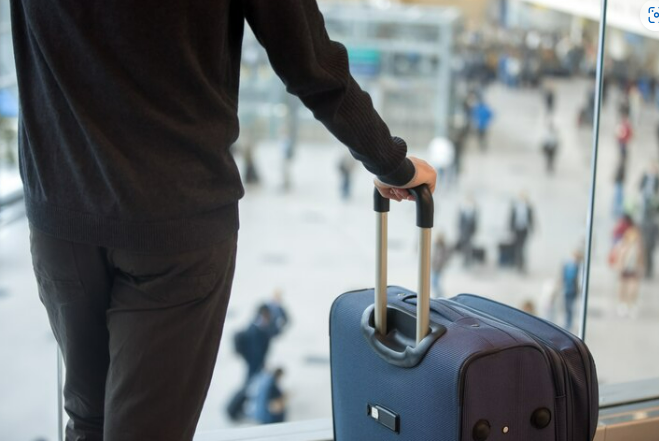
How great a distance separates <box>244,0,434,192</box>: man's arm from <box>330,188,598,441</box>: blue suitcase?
0.58 feet

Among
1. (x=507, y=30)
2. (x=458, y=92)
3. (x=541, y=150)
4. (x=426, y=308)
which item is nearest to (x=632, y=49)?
(x=541, y=150)

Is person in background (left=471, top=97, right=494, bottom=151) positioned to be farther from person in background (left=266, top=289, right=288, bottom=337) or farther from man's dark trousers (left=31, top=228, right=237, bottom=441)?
man's dark trousers (left=31, top=228, right=237, bottom=441)

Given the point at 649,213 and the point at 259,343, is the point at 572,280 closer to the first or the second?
the point at 259,343

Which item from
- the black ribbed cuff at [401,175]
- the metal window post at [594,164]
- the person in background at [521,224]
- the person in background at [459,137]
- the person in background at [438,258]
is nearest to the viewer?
the black ribbed cuff at [401,175]

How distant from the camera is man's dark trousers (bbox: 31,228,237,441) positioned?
3.61 ft

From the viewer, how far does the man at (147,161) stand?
103 cm

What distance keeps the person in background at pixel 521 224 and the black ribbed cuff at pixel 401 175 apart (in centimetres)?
1566

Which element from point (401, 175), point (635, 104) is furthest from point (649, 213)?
point (401, 175)

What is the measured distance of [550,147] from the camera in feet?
73.4

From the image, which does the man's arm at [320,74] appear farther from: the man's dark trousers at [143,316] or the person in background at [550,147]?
the person in background at [550,147]

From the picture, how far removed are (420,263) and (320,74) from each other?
39 cm

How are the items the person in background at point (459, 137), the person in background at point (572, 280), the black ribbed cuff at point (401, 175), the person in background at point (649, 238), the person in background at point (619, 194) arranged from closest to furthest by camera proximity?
the black ribbed cuff at point (401, 175)
the person in background at point (572, 280)
the person in background at point (649, 238)
the person in background at point (619, 194)
the person in background at point (459, 137)

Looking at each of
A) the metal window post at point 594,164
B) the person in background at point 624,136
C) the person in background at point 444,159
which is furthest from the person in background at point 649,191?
the metal window post at point 594,164

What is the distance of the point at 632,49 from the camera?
77.4ft
